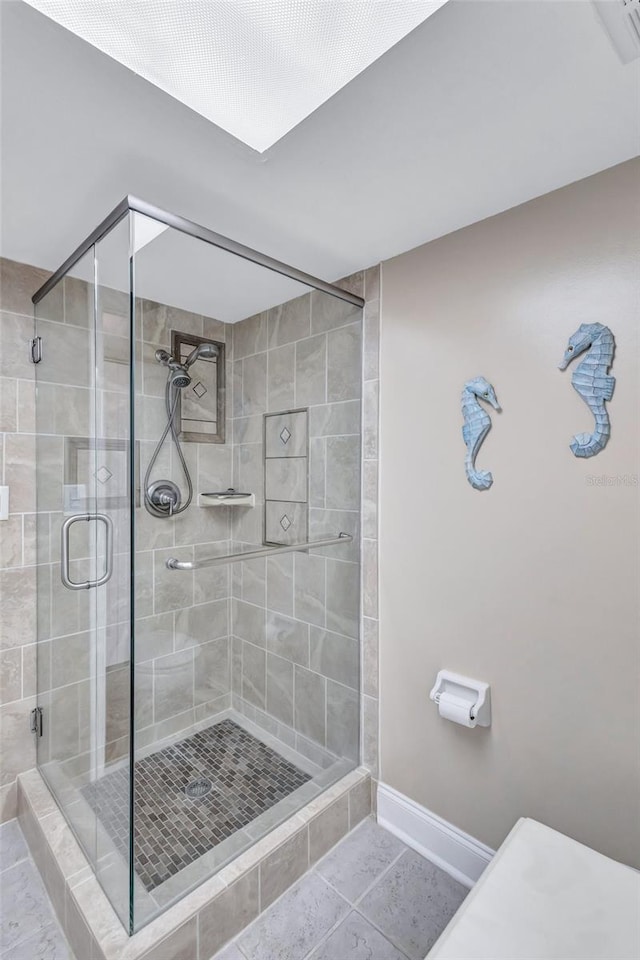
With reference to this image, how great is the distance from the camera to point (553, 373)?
136cm

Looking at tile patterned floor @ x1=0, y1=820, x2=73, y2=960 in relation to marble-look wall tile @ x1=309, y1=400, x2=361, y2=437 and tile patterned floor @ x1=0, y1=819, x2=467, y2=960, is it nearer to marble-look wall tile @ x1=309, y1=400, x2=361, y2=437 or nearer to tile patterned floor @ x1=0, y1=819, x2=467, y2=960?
tile patterned floor @ x1=0, y1=819, x2=467, y2=960

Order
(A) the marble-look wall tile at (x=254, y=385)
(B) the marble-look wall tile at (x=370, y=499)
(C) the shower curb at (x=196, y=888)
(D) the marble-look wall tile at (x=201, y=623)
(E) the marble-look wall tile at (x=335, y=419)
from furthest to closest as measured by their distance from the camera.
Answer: (B) the marble-look wall tile at (x=370, y=499), (E) the marble-look wall tile at (x=335, y=419), (A) the marble-look wall tile at (x=254, y=385), (D) the marble-look wall tile at (x=201, y=623), (C) the shower curb at (x=196, y=888)

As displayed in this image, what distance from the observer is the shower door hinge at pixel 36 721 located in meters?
1.87

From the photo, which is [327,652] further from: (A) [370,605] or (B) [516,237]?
(B) [516,237]

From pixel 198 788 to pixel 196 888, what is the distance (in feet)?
0.82

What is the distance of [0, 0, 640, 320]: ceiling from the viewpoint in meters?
0.89

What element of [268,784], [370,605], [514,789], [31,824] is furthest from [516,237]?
[31,824]

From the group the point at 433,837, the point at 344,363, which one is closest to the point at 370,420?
the point at 344,363

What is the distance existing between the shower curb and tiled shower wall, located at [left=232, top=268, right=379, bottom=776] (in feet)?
0.75

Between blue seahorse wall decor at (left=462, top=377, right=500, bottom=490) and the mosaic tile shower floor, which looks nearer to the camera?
the mosaic tile shower floor

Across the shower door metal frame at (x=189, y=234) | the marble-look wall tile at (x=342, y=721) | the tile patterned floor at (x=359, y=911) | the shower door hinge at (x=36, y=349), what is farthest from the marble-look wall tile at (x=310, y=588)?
the shower door hinge at (x=36, y=349)

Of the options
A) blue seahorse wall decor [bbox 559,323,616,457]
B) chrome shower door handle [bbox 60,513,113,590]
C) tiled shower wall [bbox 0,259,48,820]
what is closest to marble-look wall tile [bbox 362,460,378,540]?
blue seahorse wall decor [bbox 559,323,616,457]

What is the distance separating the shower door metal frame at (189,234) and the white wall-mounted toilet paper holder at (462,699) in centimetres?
152

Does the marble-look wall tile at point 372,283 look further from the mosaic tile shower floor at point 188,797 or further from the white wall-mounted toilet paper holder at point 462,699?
the mosaic tile shower floor at point 188,797
